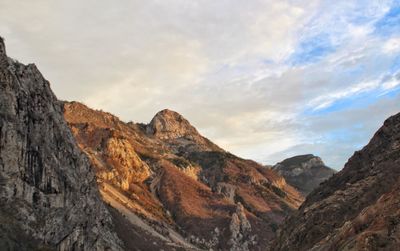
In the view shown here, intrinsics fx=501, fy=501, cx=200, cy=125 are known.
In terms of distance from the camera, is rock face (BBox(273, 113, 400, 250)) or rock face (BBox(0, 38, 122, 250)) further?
rock face (BBox(0, 38, 122, 250))

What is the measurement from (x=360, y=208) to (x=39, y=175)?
73.0 meters

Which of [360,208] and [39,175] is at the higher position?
[39,175]

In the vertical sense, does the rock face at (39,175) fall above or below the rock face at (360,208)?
above

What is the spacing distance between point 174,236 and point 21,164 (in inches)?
3858

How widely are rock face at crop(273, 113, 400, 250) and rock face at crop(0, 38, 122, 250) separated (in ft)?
152

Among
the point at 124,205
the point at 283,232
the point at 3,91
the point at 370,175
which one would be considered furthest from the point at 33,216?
the point at 124,205

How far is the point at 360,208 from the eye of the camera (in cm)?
4828

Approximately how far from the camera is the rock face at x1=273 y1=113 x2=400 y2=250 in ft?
88.1

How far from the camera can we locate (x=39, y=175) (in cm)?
10288

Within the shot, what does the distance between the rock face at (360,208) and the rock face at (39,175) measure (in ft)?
152

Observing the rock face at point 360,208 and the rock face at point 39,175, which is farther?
the rock face at point 39,175

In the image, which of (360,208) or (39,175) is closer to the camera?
(360,208)

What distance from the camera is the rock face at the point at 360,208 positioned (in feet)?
88.1

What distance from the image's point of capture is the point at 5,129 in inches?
3780
